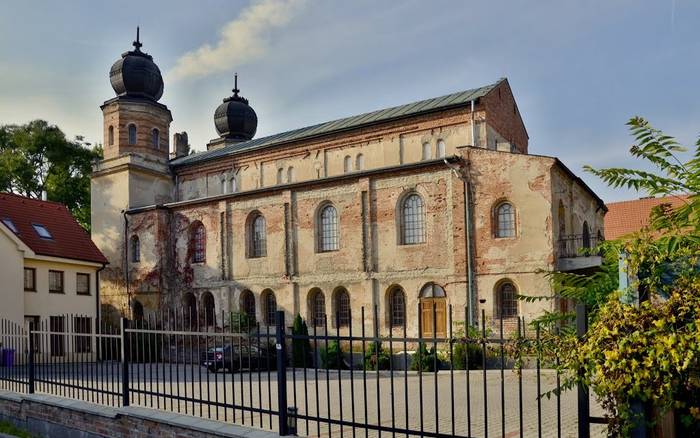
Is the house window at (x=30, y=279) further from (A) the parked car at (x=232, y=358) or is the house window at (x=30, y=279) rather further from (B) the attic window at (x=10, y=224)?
(A) the parked car at (x=232, y=358)

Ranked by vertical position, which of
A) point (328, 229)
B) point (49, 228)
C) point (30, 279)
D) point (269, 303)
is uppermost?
point (49, 228)

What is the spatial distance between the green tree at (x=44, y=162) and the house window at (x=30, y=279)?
1481 cm

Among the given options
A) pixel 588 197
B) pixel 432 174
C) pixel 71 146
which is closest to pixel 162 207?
pixel 71 146

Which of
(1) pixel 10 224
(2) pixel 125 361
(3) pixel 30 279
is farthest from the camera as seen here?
(1) pixel 10 224

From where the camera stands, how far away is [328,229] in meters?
28.3

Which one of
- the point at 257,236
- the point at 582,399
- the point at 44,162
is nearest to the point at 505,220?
the point at 257,236

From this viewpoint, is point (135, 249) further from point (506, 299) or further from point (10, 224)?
point (506, 299)

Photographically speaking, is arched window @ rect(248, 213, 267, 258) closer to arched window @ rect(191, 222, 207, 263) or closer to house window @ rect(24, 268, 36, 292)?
arched window @ rect(191, 222, 207, 263)

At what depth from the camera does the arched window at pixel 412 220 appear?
84.9 ft

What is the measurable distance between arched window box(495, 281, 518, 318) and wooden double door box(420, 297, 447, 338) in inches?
82.8

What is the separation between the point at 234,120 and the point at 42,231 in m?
16.6

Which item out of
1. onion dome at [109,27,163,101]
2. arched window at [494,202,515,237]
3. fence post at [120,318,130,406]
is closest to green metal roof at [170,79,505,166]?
onion dome at [109,27,163,101]

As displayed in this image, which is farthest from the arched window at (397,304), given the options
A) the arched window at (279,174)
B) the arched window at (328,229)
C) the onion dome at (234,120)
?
the onion dome at (234,120)

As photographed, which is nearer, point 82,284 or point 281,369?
point 281,369
